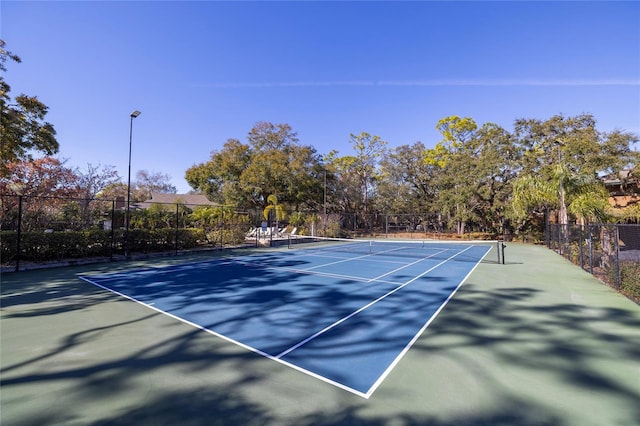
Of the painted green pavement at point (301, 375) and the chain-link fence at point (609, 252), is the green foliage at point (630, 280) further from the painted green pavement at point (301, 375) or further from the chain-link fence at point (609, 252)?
the painted green pavement at point (301, 375)

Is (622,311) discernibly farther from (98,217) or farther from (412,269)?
(98,217)

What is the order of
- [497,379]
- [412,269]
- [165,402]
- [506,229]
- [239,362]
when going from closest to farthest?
[165,402] → [497,379] → [239,362] → [412,269] → [506,229]

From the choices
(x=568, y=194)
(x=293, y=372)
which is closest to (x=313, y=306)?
(x=293, y=372)

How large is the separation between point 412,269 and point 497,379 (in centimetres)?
744

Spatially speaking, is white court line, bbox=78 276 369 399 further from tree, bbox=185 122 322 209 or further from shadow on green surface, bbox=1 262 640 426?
tree, bbox=185 122 322 209

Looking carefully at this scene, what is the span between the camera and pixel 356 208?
40125 mm

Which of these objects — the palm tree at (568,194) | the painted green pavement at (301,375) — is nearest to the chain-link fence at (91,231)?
the painted green pavement at (301,375)

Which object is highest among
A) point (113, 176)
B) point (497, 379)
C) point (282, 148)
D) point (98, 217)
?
point (282, 148)

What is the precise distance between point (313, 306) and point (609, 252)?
33.8ft

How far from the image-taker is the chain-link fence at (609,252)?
23.7ft

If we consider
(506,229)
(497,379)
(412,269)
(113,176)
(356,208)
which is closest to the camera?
(497,379)

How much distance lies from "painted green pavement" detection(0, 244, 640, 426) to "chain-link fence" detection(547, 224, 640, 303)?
2.05m

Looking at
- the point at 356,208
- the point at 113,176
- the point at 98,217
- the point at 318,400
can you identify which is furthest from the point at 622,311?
the point at 356,208

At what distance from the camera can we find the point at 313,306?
6051 millimetres
